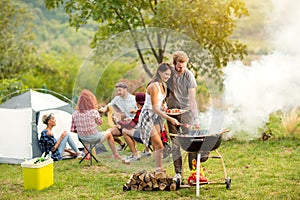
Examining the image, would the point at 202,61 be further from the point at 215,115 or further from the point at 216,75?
the point at 215,115

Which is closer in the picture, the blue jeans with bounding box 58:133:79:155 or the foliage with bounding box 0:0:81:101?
the blue jeans with bounding box 58:133:79:155

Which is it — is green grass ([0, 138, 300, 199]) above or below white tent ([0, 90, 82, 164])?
below

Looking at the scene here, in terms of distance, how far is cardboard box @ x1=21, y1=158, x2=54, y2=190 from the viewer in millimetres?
5629

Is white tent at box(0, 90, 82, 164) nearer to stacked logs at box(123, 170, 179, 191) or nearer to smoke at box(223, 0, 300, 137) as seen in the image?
stacked logs at box(123, 170, 179, 191)

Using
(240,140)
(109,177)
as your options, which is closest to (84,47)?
(240,140)

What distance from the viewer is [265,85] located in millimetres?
8766

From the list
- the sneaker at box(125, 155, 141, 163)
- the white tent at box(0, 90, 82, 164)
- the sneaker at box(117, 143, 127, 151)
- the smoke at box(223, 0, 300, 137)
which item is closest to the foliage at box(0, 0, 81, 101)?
the white tent at box(0, 90, 82, 164)

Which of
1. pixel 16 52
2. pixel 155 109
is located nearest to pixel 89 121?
pixel 155 109

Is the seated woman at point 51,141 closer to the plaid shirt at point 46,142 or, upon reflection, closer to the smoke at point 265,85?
the plaid shirt at point 46,142

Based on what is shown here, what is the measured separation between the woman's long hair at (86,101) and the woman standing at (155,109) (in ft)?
2.18

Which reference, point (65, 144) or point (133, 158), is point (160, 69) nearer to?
point (133, 158)

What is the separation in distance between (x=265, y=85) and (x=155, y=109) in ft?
13.1

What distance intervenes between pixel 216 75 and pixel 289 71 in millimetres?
3290

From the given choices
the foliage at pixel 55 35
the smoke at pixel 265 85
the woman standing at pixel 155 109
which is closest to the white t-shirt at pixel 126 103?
the woman standing at pixel 155 109
